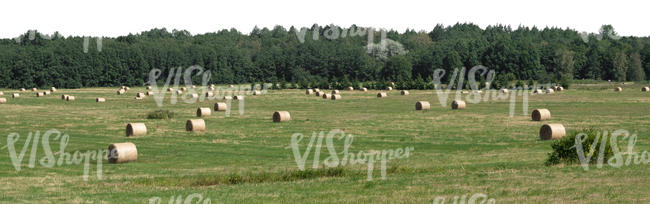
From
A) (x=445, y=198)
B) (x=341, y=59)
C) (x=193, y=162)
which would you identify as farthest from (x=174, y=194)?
(x=341, y=59)

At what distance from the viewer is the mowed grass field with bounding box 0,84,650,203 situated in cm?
1956

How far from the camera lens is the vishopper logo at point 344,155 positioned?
27.9 m

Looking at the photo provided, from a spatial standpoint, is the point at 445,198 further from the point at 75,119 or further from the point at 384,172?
the point at 75,119

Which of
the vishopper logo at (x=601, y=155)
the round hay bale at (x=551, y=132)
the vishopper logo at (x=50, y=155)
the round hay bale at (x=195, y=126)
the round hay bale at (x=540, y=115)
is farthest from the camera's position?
the round hay bale at (x=540, y=115)

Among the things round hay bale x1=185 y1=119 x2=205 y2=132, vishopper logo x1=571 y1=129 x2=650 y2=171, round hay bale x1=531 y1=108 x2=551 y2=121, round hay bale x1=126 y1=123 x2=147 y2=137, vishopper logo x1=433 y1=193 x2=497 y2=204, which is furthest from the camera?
round hay bale x1=531 y1=108 x2=551 y2=121

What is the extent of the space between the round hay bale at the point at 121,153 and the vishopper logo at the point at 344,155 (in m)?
6.19

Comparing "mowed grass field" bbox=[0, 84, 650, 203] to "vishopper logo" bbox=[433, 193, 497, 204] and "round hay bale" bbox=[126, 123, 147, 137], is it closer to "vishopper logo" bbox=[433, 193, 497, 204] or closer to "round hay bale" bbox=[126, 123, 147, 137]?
"vishopper logo" bbox=[433, 193, 497, 204]

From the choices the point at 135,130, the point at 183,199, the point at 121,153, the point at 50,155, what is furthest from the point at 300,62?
the point at 183,199

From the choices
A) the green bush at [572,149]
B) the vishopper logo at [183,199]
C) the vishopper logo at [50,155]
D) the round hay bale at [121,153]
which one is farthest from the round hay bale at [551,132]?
the vishopper logo at [183,199]

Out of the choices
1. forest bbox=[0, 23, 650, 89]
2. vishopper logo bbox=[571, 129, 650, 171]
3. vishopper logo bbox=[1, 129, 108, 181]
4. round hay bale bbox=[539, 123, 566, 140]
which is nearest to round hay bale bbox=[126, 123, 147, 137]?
vishopper logo bbox=[1, 129, 108, 181]

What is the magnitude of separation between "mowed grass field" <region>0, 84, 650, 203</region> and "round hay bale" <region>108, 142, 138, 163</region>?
2.05ft

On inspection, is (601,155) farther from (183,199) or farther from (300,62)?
(300,62)

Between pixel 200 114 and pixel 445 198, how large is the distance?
131ft

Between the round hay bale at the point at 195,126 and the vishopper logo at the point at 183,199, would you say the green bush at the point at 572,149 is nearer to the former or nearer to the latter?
the vishopper logo at the point at 183,199
